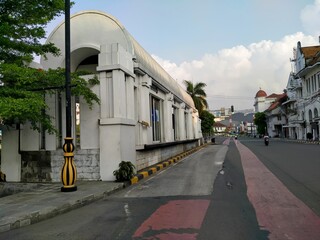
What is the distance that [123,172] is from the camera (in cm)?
1055

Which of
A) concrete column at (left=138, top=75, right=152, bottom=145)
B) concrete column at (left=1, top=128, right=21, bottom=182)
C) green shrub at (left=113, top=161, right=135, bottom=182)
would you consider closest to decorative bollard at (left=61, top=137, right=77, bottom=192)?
green shrub at (left=113, top=161, right=135, bottom=182)

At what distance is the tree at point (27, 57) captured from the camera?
9.09 m

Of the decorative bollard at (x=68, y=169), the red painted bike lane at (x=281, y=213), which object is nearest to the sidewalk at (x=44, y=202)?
the decorative bollard at (x=68, y=169)

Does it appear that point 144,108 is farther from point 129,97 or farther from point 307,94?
point 307,94

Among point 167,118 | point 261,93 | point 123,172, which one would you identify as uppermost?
point 261,93

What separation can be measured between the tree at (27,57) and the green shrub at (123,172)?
236 centimetres

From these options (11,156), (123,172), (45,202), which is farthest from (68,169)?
(11,156)

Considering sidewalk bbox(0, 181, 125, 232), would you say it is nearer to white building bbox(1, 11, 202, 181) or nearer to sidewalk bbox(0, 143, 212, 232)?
sidewalk bbox(0, 143, 212, 232)

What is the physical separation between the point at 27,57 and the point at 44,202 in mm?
5017

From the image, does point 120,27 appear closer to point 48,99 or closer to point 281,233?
point 48,99

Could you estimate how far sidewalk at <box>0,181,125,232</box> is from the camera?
20.6 feet

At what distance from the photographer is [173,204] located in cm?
731

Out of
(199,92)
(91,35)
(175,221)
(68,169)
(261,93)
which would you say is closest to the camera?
(175,221)

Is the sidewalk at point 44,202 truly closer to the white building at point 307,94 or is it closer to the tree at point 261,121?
the white building at point 307,94
